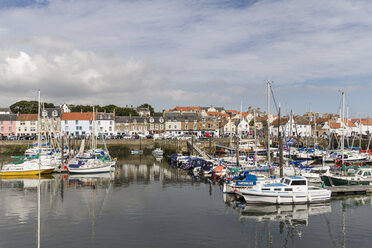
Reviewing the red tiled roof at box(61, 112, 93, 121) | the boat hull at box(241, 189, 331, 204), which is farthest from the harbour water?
the red tiled roof at box(61, 112, 93, 121)

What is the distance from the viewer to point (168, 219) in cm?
2656

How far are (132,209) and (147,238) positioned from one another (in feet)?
25.3

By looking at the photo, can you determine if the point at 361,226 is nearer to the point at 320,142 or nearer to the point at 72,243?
the point at 72,243

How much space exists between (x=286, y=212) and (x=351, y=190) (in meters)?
9.90

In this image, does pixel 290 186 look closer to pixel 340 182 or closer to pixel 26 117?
pixel 340 182

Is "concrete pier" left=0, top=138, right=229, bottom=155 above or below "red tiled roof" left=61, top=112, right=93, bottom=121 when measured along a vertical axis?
below

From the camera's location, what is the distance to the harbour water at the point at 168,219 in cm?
2178

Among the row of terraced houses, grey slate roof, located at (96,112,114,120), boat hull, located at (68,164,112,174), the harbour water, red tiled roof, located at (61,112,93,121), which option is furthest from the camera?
grey slate roof, located at (96,112,114,120)

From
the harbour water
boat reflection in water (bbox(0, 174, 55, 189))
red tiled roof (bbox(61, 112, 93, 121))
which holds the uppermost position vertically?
red tiled roof (bbox(61, 112, 93, 121))

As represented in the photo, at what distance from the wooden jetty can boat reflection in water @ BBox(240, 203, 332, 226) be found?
390 cm

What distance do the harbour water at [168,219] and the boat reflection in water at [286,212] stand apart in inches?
2.8

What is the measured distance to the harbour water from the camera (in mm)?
21781

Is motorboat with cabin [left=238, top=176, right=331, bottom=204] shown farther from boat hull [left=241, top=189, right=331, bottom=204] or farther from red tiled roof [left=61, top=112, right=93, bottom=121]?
red tiled roof [left=61, top=112, right=93, bottom=121]

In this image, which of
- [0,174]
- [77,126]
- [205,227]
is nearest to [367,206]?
[205,227]
